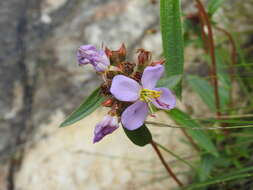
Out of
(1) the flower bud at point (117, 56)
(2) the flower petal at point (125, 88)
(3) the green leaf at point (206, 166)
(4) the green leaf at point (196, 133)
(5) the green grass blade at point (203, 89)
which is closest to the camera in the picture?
(2) the flower petal at point (125, 88)

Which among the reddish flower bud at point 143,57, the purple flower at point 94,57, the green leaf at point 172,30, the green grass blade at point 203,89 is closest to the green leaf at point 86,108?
the purple flower at point 94,57

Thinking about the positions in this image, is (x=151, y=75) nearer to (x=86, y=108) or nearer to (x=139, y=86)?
(x=139, y=86)

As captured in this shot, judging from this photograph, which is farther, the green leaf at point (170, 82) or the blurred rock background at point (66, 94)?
the blurred rock background at point (66, 94)

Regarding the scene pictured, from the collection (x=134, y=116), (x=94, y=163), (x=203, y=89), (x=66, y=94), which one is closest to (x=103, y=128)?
(x=134, y=116)

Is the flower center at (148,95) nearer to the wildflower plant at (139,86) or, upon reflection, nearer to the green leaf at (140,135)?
the wildflower plant at (139,86)

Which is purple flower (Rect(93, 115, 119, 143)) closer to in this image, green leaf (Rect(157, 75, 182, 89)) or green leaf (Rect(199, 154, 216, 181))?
green leaf (Rect(157, 75, 182, 89))

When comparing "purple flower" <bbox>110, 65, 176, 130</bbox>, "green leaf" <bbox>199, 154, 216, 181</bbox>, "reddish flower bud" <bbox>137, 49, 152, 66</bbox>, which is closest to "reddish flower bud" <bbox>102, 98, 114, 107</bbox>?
"purple flower" <bbox>110, 65, 176, 130</bbox>

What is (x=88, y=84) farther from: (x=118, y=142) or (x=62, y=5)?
(x=62, y=5)
